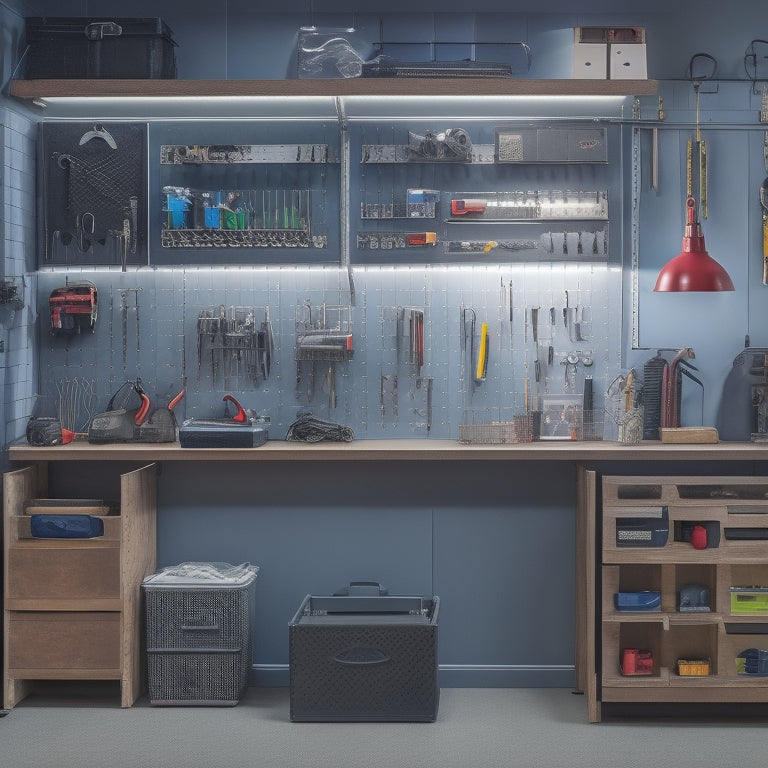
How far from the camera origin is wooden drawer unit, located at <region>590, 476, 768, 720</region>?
411cm

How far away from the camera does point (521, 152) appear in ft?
15.2

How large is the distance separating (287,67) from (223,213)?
76 cm

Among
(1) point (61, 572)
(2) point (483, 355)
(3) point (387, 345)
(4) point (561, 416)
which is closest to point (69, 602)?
(1) point (61, 572)

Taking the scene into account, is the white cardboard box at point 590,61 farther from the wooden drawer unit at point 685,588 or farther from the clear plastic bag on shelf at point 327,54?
the wooden drawer unit at point 685,588

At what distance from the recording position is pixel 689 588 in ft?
13.9

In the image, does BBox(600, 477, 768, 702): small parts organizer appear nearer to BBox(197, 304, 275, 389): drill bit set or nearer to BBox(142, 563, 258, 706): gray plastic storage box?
BBox(142, 563, 258, 706): gray plastic storage box

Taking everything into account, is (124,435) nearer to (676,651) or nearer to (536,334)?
(536,334)

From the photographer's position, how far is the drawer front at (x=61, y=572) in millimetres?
4199

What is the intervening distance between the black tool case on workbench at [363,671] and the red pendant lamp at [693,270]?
1759mm

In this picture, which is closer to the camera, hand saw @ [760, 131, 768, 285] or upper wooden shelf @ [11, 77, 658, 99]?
upper wooden shelf @ [11, 77, 658, 99]

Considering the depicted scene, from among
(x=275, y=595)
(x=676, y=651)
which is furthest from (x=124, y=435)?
(x=676, y=651)

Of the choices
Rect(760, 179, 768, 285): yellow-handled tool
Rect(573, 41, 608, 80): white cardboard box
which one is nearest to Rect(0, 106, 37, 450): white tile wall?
Rect(573, 41, 608, 80): white cardboard box

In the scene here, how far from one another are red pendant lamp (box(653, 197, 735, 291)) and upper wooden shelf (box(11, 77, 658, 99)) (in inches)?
24.8

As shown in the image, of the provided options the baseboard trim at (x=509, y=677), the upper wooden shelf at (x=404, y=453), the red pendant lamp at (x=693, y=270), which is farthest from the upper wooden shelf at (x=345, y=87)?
the baseboard trim at (x=509, y=677)
